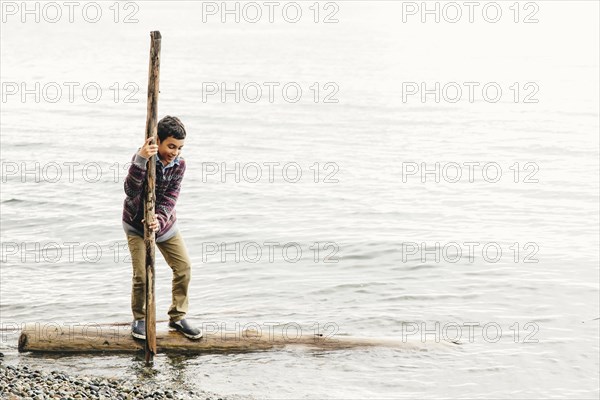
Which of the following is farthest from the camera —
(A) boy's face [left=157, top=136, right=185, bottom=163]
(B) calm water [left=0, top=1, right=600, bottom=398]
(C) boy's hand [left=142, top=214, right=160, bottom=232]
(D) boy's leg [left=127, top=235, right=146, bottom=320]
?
(B) calm water [left=0, top=1, right=600, bottom=398]

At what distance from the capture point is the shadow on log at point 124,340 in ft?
40.1

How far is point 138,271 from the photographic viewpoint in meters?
11.5

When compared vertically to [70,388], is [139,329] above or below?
above

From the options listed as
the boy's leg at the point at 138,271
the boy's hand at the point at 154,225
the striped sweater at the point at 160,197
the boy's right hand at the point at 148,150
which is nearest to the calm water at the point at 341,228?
the boy's leg at the point at 138,271

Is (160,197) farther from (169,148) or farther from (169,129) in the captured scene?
(169,129)

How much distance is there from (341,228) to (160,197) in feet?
36.4

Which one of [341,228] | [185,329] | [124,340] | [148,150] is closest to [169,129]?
[148,150]

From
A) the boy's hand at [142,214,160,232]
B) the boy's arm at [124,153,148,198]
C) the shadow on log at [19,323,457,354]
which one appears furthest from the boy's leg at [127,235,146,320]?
the boy's arm at [124,153,148,198]

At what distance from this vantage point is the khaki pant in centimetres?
1149

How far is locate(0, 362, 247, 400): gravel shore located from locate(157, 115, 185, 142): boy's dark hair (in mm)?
3050

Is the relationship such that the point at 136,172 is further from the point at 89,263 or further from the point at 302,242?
the point at 302,242

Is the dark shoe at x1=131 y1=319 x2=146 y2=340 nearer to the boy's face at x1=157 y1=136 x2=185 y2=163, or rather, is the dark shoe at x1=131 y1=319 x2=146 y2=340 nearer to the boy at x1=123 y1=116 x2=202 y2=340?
the boy at x1=123 y1=116 x2=202 y2=340

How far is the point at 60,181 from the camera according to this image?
26625 millimetres

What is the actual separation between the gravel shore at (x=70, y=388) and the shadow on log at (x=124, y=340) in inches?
23.2
